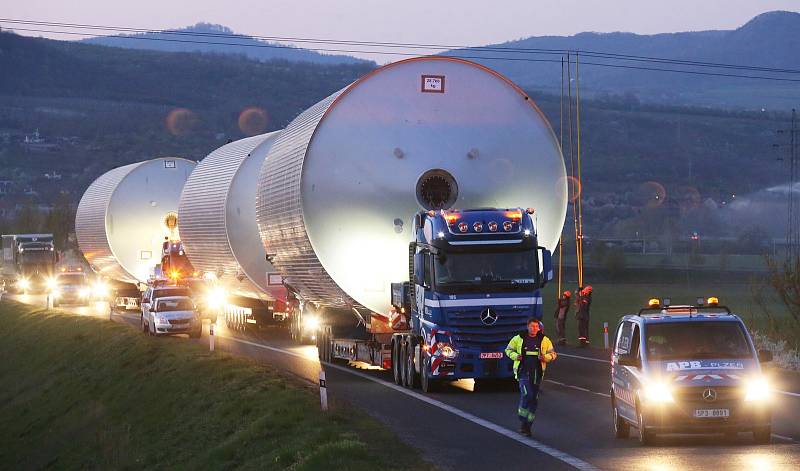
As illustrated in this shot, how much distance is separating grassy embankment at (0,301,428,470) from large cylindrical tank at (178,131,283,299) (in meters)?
2.81

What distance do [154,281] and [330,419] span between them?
29685mm

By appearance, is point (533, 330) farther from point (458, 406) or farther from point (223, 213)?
point (223, 213)

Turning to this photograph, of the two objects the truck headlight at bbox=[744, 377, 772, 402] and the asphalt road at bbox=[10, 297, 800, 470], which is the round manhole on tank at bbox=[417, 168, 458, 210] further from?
the truck headlight at bbox=[744, 377, 772, 402]

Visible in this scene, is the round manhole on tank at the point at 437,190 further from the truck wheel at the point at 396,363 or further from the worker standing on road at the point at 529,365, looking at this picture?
the worker standing on road at the point at 529,365

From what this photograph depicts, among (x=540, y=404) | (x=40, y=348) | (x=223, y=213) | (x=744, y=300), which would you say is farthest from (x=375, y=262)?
(x=744, y=300)

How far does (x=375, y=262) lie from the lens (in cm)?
2783

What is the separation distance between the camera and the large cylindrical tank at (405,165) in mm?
27750

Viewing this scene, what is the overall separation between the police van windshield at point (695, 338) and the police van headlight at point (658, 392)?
1.93ft

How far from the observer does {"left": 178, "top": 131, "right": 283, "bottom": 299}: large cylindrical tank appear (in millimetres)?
40750

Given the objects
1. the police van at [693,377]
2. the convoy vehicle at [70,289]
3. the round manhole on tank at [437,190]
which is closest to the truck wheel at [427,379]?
the round manhole on tank at [437,190]

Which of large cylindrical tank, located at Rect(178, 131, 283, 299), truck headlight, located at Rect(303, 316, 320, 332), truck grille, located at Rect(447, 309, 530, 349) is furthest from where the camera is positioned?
large cylindrical tank, located at Rect(178, 131, 283, 299)

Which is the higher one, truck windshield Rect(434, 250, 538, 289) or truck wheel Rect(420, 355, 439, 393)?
truck windshield Rect(434, 250, 538, 289)

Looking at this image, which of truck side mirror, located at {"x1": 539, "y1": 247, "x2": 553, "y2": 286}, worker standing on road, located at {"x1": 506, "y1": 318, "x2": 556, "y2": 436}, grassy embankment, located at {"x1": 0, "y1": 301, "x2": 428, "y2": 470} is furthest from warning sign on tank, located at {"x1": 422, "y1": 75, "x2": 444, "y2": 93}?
worker standing on road, located at {"x1": 506, "y1": 318, "x2": 556, "y2": 436}

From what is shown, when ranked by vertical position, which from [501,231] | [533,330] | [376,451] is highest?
[501,231]
